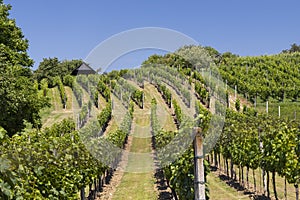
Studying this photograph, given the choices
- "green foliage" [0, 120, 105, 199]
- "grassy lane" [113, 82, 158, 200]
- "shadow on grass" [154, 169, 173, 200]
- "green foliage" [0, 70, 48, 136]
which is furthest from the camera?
"shadow on grass" [154, 169, 173, 200]

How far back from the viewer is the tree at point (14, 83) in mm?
14359

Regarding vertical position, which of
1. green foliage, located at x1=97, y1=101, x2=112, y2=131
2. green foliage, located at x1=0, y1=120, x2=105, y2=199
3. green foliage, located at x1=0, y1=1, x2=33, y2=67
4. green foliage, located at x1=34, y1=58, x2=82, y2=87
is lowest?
green foliage, located at x1=0, y1=120, x2=105, y2=199

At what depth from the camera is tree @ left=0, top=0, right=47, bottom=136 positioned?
1436 cm

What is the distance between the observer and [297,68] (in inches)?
2127

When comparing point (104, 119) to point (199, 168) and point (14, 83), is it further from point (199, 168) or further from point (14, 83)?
point (199, 168)

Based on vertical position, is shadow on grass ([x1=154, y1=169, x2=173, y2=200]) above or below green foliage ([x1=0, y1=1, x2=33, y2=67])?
below

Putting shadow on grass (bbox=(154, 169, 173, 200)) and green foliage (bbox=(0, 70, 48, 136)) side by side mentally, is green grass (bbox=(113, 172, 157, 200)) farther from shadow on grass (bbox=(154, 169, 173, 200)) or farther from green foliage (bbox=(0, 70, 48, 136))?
green foliage (bbox=(0, 70, 48, 136))

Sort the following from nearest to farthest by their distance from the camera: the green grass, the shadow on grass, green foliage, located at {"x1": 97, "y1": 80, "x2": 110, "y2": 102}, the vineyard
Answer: the vineyard → the shadow on grass → the green grass → green foliage, located at {"x1": 97, "y1": 80, "x2": 110, "y2": 102}

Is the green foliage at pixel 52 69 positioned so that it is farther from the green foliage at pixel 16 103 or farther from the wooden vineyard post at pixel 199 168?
the wooden vineyard post at pixel 199 168

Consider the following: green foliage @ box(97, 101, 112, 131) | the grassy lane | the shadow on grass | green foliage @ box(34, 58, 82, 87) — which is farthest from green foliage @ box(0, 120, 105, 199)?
green foliage @ box(34, 58, 82, 87)

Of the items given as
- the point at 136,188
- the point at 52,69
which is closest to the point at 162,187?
the point at 136,188

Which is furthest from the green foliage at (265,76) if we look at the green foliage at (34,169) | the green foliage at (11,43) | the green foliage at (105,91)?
the green foliage at (34,169)

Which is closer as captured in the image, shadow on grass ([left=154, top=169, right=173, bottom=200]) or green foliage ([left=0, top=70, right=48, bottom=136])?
green foliage ([left=0, top=70, right=48, bottom=136])

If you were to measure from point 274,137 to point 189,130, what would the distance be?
10.5m
